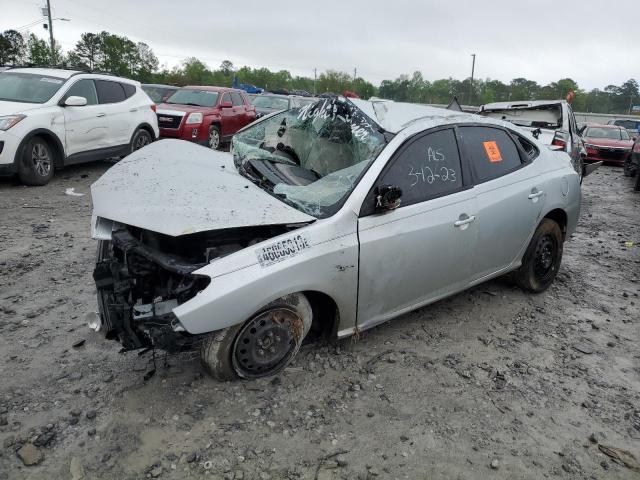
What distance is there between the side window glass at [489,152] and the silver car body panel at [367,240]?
9 centimetres

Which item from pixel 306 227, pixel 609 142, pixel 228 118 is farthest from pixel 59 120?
pixel 609 142

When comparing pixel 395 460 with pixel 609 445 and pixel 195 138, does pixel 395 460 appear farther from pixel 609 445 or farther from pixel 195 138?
pixel 195 138

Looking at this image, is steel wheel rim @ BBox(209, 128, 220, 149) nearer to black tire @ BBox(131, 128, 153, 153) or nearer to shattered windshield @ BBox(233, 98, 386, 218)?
black tire @ BBox(131, 128, 153, 153)

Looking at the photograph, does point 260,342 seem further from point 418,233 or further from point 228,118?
point 228,118

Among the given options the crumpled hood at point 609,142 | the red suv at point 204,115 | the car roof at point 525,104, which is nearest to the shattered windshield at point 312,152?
the car roof at point 525,104

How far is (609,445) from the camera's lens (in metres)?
2.82

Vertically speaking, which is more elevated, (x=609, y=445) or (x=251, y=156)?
(x=251, y=156)

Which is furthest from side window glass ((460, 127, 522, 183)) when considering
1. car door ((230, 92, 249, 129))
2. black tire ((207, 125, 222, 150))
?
car door ((230, 92, 249, 129))

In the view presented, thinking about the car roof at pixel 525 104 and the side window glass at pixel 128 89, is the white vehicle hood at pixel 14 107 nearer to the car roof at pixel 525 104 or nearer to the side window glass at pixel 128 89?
the side window glass at pixel 128 89

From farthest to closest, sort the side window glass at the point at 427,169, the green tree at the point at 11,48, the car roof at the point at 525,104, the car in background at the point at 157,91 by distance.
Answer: the green tree at the point at 11,48 → the car in background at the point at 157,91 → the car roof at the point at 525,104 → the side window glass at the point at 427,169

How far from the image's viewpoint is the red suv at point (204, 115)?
11.6 m

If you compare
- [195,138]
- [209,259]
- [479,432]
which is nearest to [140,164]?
[209,259]

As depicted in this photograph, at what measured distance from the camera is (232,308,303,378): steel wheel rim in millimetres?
2980

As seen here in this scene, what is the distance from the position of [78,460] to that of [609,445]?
9.35ft
